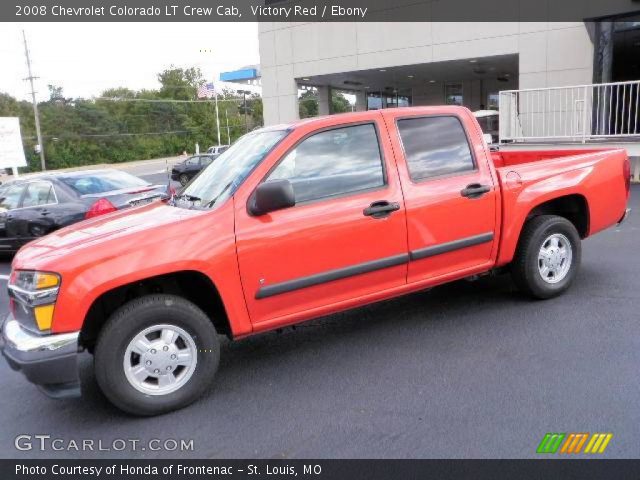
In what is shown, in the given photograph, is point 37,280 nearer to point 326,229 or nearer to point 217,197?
point 217,197

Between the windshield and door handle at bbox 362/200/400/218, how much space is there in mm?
826

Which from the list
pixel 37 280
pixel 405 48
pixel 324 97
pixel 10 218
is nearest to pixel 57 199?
pixel 10 218

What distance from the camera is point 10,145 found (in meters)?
25.7

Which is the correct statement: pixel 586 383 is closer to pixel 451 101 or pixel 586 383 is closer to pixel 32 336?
pixel 32 336

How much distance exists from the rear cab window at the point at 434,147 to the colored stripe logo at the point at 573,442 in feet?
6.92

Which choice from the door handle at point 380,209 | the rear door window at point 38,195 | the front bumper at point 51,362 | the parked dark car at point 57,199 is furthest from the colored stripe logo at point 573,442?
the rear door window at point 38,195

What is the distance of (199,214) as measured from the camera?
373cm

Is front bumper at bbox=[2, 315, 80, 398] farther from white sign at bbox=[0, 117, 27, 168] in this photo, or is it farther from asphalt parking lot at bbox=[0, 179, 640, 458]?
white sign at bbox=[0, 117, 27, 168]

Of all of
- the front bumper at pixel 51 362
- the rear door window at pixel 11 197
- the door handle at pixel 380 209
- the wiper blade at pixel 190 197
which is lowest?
the front bumper at pixel 51 362

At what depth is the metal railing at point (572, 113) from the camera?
1366 centimetres

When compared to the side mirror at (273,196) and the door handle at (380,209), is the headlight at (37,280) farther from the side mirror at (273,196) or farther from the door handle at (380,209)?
the door handle at (380,209)

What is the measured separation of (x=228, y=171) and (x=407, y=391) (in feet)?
6.77
